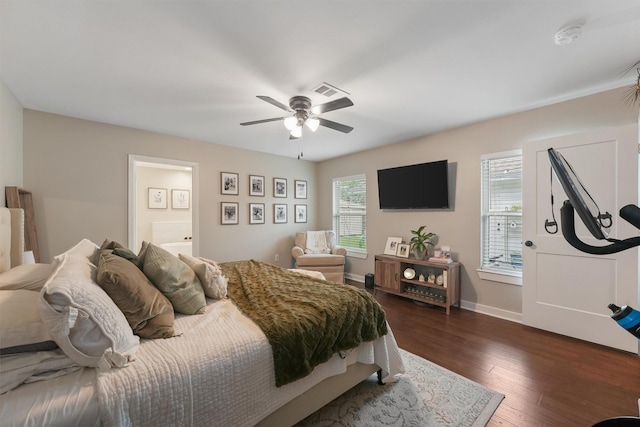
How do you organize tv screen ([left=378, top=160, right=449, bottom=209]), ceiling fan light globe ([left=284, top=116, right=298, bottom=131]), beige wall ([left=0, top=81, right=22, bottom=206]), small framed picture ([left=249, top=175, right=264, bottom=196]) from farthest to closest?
small framed picture ([left=249, top=175, right=264, bottom=196]) → tv screen ([left=378, top=160, right=449, bottom=209]) → ceiling fan light globe ([left=284, top=116, right=298, bottom=131]) → beige wall ([left=0, top=81, right=22, bottom=206])

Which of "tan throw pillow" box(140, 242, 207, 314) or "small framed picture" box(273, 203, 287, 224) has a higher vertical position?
"small framed picture" box(273, 203, 287, 224)

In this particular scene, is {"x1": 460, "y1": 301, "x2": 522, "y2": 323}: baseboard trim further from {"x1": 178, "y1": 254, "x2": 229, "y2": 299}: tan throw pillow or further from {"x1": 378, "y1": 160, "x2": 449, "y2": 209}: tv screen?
{"x1": 178, "y1": 254, "x2": 229, "y2": 299}: tan throw pillow

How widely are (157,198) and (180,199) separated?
48 centimetres

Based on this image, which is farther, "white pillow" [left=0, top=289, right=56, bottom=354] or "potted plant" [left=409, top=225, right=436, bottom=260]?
"potted plant" [left=409, top=225, right=436, bottom=260]

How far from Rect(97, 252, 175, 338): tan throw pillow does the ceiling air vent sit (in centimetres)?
209

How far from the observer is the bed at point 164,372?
3.05 feet

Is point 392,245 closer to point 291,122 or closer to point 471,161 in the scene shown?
point 471,161

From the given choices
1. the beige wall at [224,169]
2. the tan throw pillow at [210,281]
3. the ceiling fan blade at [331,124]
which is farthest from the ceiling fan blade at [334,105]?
the beige wall at [224,169]

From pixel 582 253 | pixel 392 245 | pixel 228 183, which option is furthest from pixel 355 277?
pixel 582 253

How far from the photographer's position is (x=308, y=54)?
1.98 m

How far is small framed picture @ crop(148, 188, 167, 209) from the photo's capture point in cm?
568

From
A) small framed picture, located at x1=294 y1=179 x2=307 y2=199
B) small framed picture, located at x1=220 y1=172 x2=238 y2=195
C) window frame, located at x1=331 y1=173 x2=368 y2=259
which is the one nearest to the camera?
small framed picture, located at x1=220 y1=172 x2=238 y2=195

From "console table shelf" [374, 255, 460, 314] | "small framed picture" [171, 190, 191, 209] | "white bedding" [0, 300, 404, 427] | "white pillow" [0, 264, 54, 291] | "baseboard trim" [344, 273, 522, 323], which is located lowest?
"baseboard trim" [344, 273, 522, 323]

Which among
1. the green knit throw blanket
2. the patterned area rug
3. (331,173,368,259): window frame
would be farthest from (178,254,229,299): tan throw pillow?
(331,173,368,259): window frame
